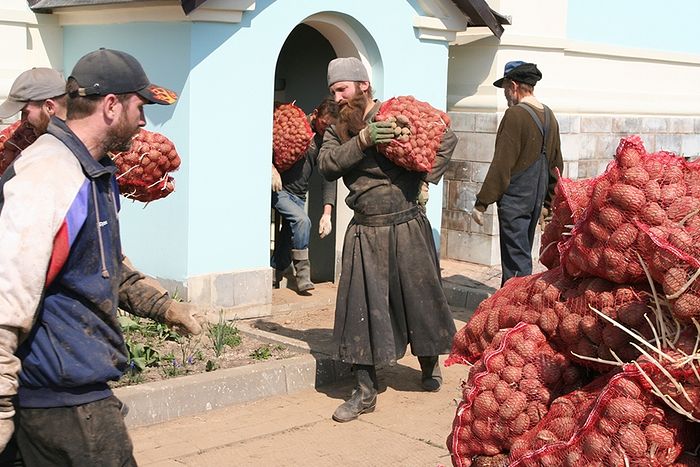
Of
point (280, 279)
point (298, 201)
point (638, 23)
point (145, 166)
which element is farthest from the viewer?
point (638, 23)

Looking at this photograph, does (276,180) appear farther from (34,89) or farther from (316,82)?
(34,89)

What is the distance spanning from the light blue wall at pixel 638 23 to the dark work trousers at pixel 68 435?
31.7 ft

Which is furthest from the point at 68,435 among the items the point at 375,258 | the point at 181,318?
the point at 375,258

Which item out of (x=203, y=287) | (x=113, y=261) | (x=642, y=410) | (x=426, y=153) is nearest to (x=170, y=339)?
(x=203, y=287)

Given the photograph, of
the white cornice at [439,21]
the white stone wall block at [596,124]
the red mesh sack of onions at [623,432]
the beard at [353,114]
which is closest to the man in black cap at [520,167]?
the beard at [353,114]

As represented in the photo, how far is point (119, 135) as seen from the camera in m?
3.52

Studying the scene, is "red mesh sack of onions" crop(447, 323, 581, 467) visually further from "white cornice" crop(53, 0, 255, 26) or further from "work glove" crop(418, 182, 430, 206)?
"white cornice" crop(53, 0, 255, 26)

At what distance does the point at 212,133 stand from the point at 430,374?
2.73m

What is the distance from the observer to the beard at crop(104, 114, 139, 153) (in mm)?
3494

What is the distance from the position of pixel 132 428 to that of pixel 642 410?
378 cm

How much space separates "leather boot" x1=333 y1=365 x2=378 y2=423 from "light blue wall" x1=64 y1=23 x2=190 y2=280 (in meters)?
2.24

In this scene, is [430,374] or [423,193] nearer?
[423,193]

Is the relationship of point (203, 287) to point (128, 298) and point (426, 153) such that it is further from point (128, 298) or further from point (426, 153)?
point (128, 298)

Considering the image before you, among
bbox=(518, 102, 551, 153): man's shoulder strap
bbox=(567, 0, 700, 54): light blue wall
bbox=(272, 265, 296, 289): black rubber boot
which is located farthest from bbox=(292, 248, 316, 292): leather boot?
bbox=(567, 0, 700, 54): light blue wall
